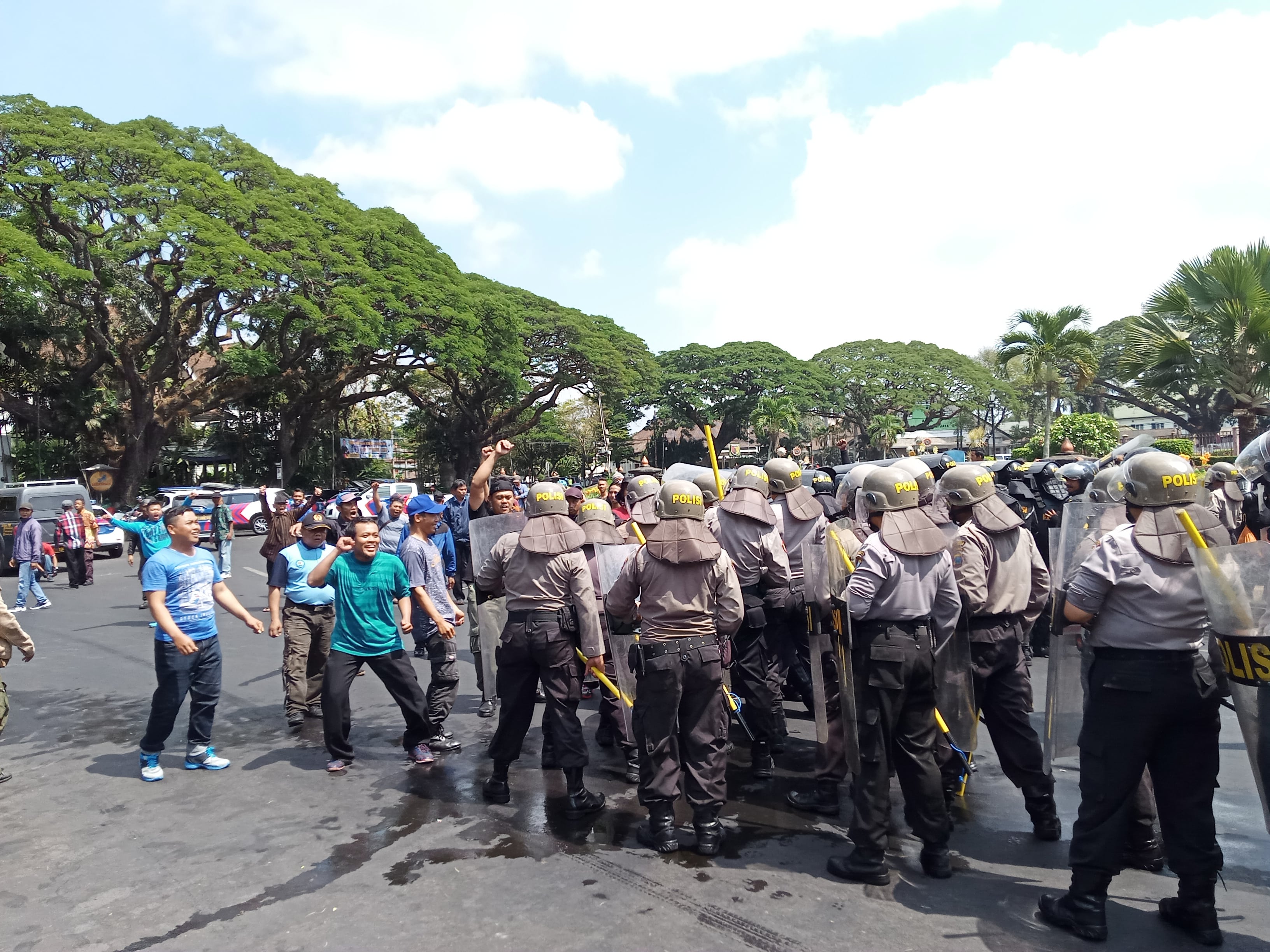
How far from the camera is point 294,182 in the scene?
28875mm

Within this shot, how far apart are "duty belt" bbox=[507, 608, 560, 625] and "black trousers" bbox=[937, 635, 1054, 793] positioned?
2089 millimetres

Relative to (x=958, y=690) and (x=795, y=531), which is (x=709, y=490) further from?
(x=958, y=690)

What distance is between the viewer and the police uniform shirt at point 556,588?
4918 millimetres

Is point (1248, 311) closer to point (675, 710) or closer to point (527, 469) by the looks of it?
point (675, 710)

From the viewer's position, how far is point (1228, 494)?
20.4 feet

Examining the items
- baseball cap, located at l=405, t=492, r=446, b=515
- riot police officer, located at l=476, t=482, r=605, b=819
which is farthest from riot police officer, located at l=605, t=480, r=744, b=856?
baseball cap, located at l=405, t=492, r=446, b=515

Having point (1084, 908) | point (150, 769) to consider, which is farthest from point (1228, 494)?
point (150, 769)

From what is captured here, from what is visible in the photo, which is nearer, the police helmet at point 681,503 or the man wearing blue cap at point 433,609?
the police helmet at point 681,503

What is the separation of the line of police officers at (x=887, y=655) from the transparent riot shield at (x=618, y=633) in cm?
8

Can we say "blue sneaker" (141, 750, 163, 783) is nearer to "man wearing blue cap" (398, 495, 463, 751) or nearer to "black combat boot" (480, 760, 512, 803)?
"man wearing blue cap" (398, 495, 463, 751)

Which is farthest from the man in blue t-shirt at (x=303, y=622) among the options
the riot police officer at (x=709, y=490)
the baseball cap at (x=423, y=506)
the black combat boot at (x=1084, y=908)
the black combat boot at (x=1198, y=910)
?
the black combat boot at (x=1198, y=910)

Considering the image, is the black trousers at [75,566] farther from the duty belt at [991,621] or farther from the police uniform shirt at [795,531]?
the duty belt at [991,621]

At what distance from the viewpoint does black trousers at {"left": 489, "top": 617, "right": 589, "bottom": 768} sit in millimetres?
4824

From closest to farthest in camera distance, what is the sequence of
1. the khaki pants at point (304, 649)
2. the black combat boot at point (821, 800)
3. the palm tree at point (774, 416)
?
the black combat boot at point (821, 800) → the khaki pants at point (304, 649) → the palm tree at point (774, 416)
